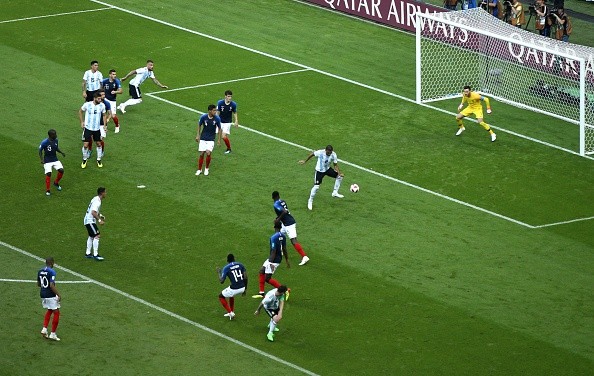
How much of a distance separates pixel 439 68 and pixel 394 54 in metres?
2.76

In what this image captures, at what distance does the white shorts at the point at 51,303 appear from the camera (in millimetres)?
26922

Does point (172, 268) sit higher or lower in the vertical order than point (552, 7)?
lower

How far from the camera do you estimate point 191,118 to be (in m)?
40.2

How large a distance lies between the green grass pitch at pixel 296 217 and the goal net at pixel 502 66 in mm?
740

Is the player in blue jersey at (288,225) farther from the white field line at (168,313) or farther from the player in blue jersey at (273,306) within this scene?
the white field line at (168,313)

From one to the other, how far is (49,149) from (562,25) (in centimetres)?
2029

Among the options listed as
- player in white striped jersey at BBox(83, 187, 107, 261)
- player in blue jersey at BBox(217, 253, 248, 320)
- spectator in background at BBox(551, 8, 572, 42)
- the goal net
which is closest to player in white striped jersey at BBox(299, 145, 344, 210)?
player in white striped jersey at BBox(83, 187, 107, 261)

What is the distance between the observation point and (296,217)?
33.4m

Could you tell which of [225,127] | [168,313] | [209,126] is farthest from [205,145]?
[168,313]

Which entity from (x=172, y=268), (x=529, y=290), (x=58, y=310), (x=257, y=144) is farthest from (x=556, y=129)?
(x=58, y=310)

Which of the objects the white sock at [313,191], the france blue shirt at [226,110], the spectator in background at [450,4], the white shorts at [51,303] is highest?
the spectator in background at [450,4]

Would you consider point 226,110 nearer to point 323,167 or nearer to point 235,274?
point 323,167

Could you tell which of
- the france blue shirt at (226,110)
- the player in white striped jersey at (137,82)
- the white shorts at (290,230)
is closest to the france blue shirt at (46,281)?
the white shorts at (290,230)

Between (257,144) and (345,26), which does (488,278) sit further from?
(345,26)
